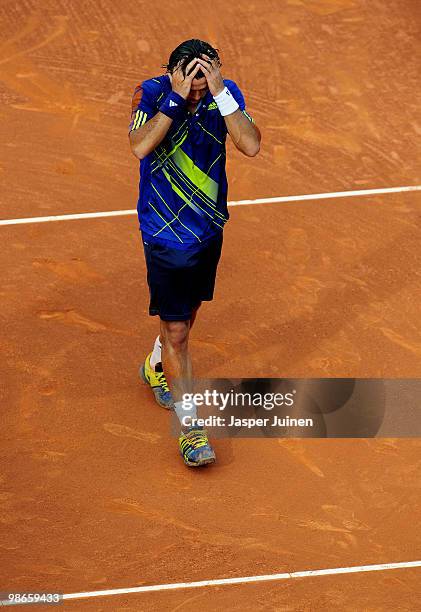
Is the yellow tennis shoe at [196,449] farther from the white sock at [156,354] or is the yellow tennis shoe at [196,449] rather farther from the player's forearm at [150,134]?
the player's forearm at [150,134]

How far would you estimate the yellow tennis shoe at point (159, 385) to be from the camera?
8.21 meters

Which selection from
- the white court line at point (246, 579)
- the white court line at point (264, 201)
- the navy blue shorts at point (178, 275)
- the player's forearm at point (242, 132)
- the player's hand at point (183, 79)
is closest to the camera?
the white court line at point (246, 579)

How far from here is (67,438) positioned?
313 inches

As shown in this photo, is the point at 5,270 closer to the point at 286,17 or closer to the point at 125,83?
the point at 125,83

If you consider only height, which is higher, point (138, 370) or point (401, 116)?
point (401, 116)

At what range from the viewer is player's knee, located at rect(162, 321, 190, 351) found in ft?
24.9

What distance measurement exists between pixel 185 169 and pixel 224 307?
220 centimetres

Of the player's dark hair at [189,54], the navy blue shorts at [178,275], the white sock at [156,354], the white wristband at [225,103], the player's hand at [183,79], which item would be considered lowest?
the white sock at [156,354]

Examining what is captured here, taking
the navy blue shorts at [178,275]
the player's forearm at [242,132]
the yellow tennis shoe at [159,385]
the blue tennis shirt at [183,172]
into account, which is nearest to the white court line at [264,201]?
the yellow tennis shoe at [159,385]

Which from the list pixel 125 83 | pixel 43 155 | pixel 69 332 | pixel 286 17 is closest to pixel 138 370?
pixel 69 332

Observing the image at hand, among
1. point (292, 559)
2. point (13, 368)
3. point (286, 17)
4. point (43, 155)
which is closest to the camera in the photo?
point (292, 559)

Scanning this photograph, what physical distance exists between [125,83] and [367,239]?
11.5ft

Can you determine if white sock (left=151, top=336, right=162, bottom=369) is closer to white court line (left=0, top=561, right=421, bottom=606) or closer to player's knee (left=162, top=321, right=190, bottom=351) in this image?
player's knee (left=162, top=321, right=190, bottom=351)

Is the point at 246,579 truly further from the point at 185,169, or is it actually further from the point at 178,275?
the point at 185,169
